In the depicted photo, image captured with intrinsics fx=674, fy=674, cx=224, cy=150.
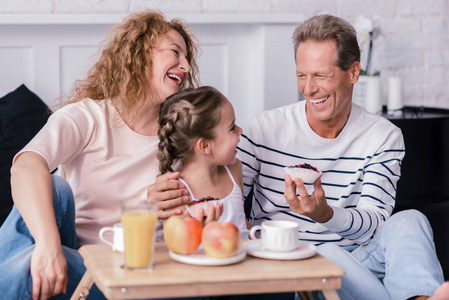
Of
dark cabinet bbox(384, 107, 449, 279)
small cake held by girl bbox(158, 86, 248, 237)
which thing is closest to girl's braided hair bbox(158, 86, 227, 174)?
small cake held by girl bbox(158, 86, 248, 237)

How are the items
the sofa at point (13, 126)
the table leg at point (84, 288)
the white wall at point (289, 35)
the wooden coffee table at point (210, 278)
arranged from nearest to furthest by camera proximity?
the wooden coffee table at point (210, 278) < the table leg at point (84, 288) < the sofa at point (13, 126) < the white wall at point (289, 35)

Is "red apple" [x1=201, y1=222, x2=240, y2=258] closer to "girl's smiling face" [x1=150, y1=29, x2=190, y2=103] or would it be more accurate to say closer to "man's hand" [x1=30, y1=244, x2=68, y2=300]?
"man's hand" [x1=30, y1=244, x2=68, y2=300]

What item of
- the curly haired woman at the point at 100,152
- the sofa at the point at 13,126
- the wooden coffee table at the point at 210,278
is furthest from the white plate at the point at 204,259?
the sofa at the point at 13,126

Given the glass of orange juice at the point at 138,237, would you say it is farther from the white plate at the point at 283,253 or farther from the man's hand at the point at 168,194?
the man's hand at the point at 168,194

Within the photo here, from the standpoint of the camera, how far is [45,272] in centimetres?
159

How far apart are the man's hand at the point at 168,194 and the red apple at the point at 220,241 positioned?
401 mm

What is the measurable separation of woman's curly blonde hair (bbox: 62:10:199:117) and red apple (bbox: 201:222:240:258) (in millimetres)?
750

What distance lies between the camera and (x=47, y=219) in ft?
5.41

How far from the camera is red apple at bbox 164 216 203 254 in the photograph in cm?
143

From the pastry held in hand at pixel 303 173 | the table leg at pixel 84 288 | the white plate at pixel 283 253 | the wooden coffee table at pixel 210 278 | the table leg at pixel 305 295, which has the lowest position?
the table leg at pixel 305 295

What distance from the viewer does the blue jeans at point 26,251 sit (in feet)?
5.41

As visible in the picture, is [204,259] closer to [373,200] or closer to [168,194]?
[168,194]

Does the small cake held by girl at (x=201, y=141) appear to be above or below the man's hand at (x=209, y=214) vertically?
above

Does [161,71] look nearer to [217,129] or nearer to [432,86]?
[217,129]
